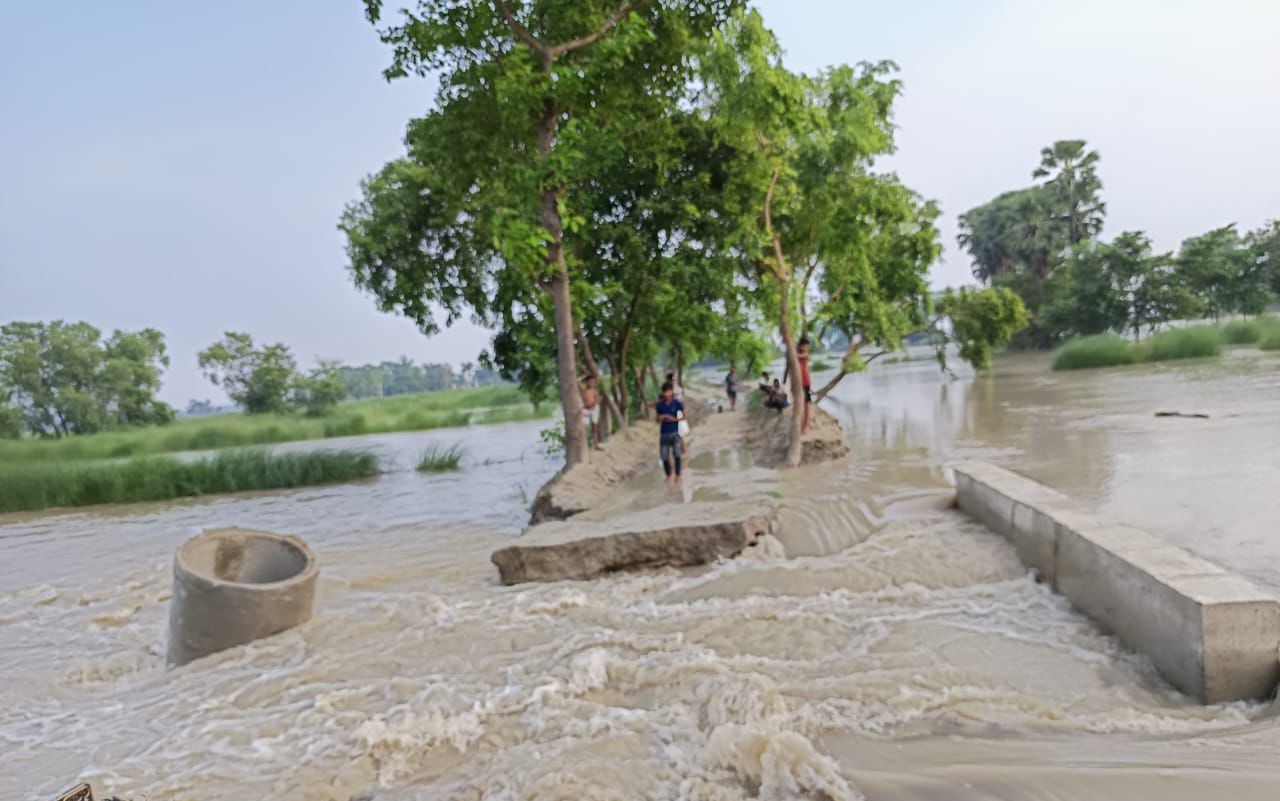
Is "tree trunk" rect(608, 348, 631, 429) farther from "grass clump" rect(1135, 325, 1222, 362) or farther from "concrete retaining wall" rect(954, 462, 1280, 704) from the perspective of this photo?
"grass clump" rect(1135, 325, 1222, 362)

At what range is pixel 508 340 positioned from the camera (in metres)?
15.2

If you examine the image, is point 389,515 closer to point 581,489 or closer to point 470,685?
point 581,489

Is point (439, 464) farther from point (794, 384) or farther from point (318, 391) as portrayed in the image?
point (318, 391)

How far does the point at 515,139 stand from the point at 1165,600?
1045 centimetres

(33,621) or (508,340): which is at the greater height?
(508,340)

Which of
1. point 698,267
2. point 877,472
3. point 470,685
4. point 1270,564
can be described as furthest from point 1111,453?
point 470,685

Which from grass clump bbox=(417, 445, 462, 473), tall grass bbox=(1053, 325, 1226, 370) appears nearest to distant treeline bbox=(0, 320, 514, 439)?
grass clump bbox=(417, 445, 462, 473)

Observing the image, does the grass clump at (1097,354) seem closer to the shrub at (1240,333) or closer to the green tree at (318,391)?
the shrub at (1240,333)

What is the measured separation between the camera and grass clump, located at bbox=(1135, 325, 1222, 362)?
97.0 feet

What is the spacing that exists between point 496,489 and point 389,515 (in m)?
2.95

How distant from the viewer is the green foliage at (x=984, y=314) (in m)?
21.1

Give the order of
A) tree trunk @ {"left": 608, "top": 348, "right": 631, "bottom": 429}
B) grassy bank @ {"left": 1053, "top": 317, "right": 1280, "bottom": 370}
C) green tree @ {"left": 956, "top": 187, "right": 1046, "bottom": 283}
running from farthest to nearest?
green tree @ {"left": 956, "top": 187, "right": 1046, "bottom": 283}, grassy bank @ {"left": 1053, "top": 317, "right": 1280, "bottom": 370}, tree trunk @ {"left": 608, "top": 348, "right": 631, "bottom": 429}

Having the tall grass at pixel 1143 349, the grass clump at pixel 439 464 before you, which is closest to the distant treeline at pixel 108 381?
the grass clump at pixel 439 464

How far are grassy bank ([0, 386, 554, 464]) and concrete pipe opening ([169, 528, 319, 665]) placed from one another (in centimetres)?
2414
